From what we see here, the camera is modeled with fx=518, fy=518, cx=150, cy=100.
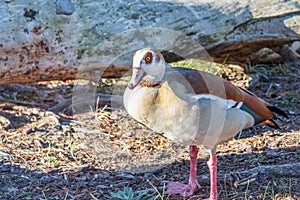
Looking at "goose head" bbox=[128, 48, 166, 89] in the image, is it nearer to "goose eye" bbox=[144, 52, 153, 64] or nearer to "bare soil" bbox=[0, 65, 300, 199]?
"goose eye" bbox=[144, 52, 153, 64]

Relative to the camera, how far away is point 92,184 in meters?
4.04

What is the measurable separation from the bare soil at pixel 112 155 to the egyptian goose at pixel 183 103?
1.41 feet

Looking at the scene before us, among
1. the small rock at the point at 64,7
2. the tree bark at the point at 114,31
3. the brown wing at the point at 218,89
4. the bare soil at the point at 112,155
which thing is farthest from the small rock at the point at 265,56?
the brown wing at the point at 218,89

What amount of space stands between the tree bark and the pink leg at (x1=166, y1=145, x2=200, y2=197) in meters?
1.61

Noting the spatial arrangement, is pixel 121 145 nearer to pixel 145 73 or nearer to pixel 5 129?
pixel 5 129

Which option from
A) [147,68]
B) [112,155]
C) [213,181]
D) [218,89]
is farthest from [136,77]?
[112,155]

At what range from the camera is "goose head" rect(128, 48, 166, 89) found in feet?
10.6

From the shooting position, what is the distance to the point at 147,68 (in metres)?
3.29

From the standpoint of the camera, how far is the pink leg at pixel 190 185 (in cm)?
382

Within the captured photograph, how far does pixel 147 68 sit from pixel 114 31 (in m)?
1.91

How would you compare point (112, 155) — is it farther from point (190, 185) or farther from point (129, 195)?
point (129, 195)

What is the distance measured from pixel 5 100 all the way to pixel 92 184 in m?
2.25

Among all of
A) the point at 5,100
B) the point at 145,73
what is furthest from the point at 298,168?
the point at 5,100

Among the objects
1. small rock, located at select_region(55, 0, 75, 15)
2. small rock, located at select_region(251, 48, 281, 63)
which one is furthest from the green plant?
small rock, located at select_region(251, 48, 281, 63)
